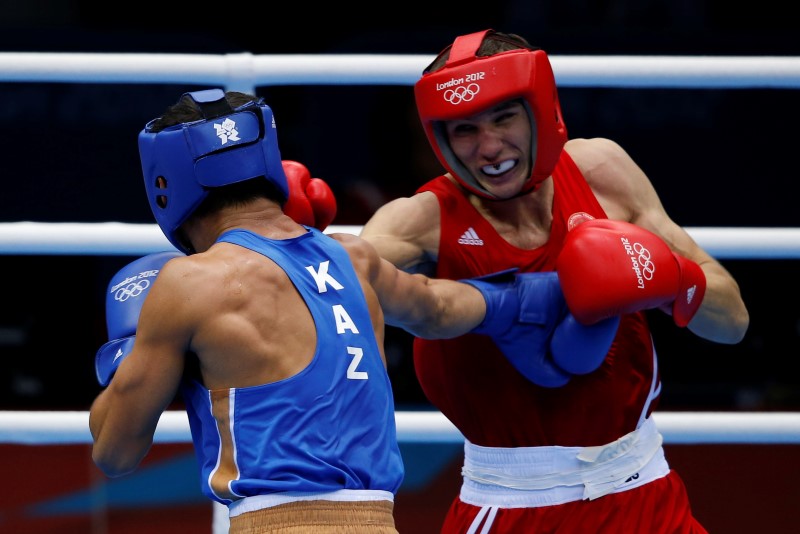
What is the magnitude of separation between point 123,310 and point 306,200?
40cm

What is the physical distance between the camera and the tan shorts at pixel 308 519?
191 centimetres

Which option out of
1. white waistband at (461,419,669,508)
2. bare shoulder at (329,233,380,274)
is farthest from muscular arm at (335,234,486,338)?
white waistband at (461,419,669,508)

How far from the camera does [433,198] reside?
2449 millimetres

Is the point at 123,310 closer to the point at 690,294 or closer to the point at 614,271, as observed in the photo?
the point at 614,271

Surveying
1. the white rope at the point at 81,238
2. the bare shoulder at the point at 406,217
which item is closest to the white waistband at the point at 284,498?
the bare shoulder at the point at 406,217

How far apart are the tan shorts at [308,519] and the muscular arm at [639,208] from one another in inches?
35.9

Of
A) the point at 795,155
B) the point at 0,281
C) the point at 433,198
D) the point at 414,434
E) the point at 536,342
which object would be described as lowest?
the point at 0,281

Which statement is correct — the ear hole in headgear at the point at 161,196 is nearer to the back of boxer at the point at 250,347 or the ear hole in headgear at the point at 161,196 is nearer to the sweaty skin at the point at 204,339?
the back of boxer at the point at 250,347

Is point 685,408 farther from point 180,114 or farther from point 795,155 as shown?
point 180,114

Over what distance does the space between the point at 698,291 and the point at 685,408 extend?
3420 millimetres

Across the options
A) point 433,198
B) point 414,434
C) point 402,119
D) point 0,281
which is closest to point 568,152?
point 433,198

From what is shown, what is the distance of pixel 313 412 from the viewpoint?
1.92m

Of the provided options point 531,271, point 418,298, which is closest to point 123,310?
point 418,298

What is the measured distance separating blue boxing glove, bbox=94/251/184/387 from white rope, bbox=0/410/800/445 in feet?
1.94
